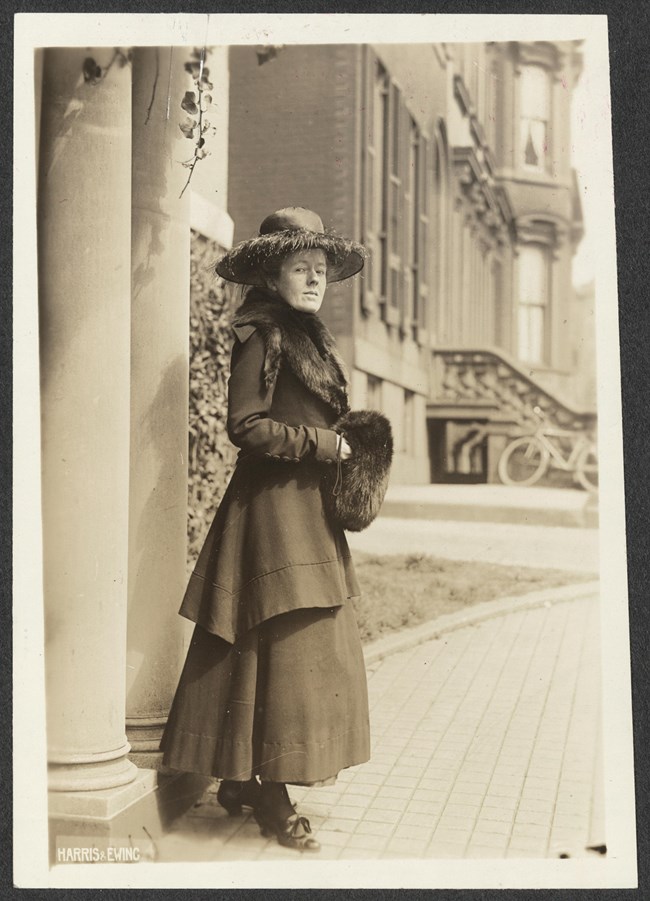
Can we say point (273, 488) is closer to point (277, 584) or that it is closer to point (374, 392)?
point (277, 584)

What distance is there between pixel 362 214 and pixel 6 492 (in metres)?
3.31

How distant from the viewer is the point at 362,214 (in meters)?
5.88

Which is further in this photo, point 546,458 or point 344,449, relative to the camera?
point 546,458

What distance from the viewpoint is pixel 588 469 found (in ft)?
A: 12.9

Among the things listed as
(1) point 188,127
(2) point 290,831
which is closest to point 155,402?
(1) point 188,127

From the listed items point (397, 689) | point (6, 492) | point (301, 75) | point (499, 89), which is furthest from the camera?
point (397, 689)

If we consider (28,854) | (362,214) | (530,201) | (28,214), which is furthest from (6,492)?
(362,214)

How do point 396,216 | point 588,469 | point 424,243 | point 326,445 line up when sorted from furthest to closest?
point 424,243, point 396,216, point 588,469, point 326,445

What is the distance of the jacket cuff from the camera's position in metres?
3.28

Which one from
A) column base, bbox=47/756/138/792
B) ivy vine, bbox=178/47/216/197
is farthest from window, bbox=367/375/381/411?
column base, bbox=47/756/138/792

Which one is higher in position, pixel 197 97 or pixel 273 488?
pixel 197 97

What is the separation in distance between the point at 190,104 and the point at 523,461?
3.31 metres

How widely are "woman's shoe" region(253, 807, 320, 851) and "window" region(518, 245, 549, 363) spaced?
2550mm

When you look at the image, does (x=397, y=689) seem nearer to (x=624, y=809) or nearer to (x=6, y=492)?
(x=624, y=809)
